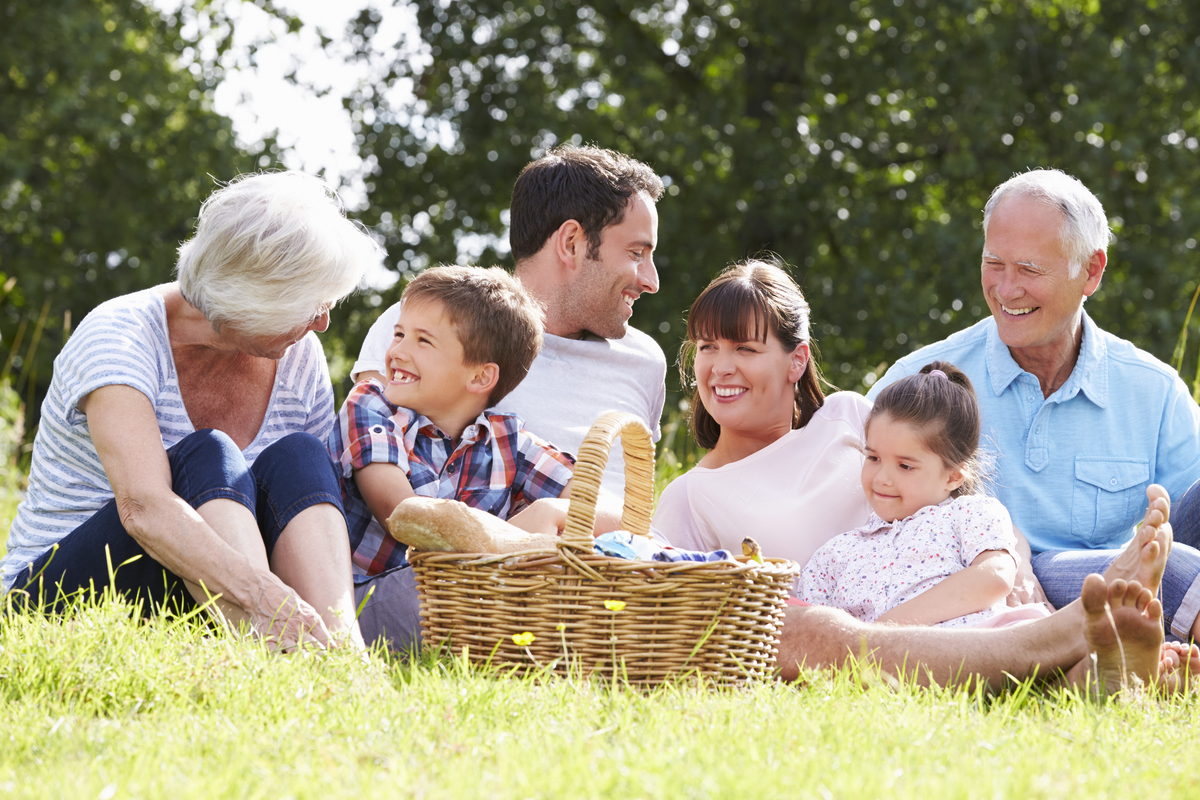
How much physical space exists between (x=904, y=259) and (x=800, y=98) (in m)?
2.18

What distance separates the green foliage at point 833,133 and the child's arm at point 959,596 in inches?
276

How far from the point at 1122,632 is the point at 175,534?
1.98m

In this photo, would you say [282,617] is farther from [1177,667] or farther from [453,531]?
[1177,667]

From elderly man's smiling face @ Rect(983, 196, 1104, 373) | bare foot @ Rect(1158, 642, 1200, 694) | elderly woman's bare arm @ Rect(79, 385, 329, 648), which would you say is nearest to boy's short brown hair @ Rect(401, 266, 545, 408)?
elderly woman's bare arm @ Rect(79, 385, 329, 648)

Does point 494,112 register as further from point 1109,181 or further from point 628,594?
point 628,594

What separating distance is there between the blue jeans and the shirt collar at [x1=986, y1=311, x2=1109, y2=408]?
211 cm

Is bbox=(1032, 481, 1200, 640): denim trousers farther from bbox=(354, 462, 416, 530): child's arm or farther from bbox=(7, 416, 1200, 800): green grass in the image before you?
bbox=(354, 462, 416, 530): child's arm

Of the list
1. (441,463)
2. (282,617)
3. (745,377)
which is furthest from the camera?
(745,377)

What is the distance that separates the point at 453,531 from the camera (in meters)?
2.30

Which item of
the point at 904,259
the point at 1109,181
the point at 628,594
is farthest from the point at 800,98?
the point at 628,594

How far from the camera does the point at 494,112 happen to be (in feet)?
34.5

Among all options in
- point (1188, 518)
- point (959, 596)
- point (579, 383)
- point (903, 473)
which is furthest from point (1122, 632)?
point (579, 383)

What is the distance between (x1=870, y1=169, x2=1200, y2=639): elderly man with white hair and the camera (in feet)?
11.2

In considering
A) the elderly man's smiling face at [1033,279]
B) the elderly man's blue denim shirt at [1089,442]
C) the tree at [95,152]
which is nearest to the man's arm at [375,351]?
the elderly man's blue denim shirt at [1089,442]
